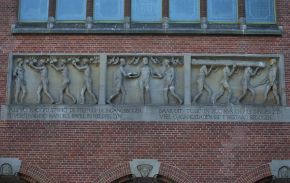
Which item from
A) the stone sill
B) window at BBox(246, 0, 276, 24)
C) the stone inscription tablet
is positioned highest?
window at BBox(246, 0, 276, 24)

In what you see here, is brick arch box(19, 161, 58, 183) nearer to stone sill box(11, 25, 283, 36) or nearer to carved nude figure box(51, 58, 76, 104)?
carved nude figure box(51, 58, 76, 104)

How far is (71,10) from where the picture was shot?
59.7ft

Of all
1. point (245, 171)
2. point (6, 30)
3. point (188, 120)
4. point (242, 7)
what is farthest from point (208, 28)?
point (6, 30)

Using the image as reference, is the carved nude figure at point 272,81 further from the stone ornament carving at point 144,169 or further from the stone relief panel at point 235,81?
the stone ornament carving at point 144,169

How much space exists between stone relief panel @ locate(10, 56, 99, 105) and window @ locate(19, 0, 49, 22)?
124 centimetres

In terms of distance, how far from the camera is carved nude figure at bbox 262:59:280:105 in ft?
56.3

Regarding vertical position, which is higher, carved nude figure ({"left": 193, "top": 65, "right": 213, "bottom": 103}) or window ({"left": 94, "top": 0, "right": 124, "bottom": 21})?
window ({"left": 94, "top": 0, "right": 124, "bottom": 21})

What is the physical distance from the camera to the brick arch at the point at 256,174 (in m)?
16.5

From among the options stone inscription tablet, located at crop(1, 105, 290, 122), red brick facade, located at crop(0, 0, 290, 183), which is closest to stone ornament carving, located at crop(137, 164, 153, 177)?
red brick facade, located at crop(0, 0, 290, 183)

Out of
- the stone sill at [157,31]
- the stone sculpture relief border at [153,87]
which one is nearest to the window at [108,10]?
the stone sill at [157,31]

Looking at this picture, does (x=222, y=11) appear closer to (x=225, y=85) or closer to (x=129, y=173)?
(x=225, y=85)

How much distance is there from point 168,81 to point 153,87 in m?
0.45

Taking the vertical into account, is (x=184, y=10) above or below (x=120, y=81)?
above

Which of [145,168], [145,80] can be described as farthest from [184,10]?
[145,168]
